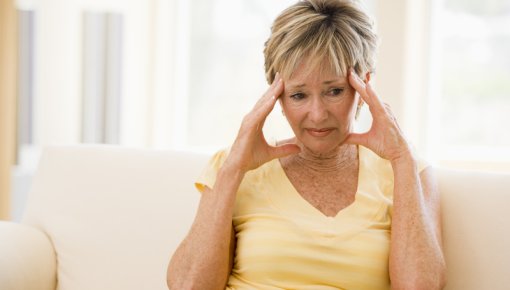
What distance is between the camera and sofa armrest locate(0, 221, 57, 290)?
1.77m

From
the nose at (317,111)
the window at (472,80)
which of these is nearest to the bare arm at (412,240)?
the nose at (317,111)

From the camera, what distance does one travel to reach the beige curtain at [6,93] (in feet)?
11.7

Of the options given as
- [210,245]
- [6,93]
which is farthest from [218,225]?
[6,93]

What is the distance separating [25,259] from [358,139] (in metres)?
1.01

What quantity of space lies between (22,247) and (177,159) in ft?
1.72

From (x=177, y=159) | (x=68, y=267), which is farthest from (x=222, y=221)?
(x=68, y=267)

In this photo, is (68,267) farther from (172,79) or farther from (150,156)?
(172,79)

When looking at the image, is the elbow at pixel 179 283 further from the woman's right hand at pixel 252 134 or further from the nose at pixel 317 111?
the nose at pixel 317 111

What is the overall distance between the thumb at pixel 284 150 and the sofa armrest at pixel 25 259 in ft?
2.60

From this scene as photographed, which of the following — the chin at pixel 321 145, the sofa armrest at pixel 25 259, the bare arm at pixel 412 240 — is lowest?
the sofa armrest at pixel 25 259

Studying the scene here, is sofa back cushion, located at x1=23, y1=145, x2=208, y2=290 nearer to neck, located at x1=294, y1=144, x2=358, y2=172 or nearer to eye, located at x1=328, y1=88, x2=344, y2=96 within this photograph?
neck, located at x1=294, y1=144, x2=358, y2=172

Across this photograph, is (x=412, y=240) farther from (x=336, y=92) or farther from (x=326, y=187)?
(x=336, y=92)

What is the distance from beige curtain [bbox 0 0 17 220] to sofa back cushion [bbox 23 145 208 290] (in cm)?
167

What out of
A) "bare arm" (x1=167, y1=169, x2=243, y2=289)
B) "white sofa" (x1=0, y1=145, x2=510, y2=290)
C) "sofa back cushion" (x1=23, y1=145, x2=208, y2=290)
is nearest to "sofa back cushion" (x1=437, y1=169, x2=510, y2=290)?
"white sofa" (x1=0, y1=145, x2=510, y2=290)
